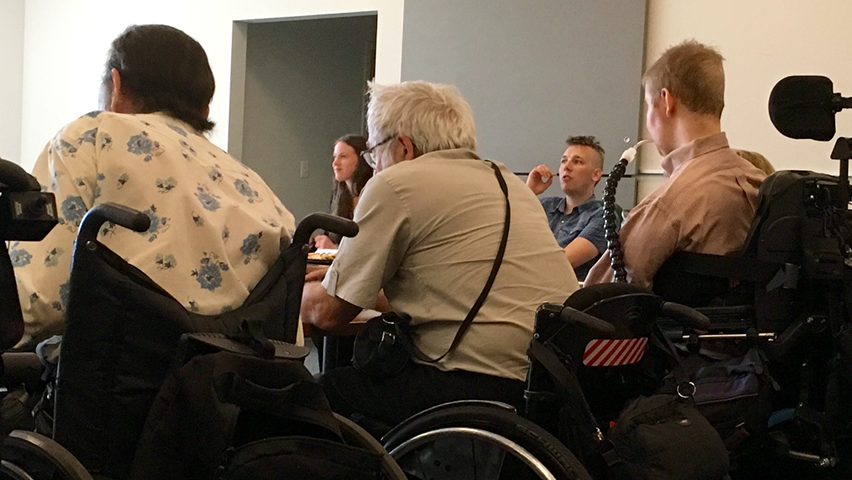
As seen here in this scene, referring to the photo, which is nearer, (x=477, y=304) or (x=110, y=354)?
(x=110, y=354)

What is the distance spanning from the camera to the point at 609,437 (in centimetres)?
148

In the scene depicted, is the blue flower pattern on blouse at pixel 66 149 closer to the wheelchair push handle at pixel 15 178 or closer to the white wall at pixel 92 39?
the wheelchair push handle at pixel 15 178

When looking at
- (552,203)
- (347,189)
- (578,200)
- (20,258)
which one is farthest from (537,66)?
(20,258)

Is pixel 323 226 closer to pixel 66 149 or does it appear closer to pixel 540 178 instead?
pixel 66 149

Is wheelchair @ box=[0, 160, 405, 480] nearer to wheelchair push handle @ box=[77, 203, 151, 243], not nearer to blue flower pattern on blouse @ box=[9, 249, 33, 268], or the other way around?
wheelchair push handle @ box=[77, 203, 151, 243]

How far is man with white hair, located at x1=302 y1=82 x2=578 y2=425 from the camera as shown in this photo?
1.71 meters

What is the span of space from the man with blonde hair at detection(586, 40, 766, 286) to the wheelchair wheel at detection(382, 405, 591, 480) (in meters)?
0.73

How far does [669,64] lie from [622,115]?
2053 millimetres

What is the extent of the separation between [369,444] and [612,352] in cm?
52

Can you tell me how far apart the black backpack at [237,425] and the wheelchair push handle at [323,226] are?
170 millimetres

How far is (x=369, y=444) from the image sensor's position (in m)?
1.33

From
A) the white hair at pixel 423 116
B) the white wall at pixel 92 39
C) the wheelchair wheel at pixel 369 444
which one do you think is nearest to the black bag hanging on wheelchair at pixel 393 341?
the white hair at pixel 423 116

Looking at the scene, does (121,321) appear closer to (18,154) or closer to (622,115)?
(622,115)

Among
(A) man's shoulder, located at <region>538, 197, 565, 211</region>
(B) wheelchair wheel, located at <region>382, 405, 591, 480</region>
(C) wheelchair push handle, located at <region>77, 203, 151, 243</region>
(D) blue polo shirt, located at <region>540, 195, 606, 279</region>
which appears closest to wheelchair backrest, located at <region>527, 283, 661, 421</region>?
(B) wheelchair wheel, located at <region>382, 405, 591, 480</region>
